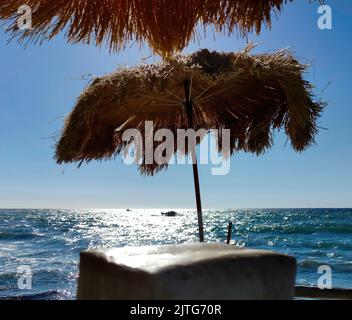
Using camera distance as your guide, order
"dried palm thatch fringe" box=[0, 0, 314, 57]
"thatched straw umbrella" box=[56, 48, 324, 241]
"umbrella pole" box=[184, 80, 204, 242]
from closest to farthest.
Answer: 1. "dried palm thatch fringe" box=[0, 0, 314, 57]
2. "thatched straw umbrella" box=[56, 48, 324, 241]
3. "umbrella pole" box=[184, 80, 204, 242]

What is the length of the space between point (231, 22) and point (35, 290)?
30.7 feet

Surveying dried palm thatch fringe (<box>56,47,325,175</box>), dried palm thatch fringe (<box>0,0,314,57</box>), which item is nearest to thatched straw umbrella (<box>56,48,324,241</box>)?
dried palm thatch fringe (<box>56,47,325,175</box>)

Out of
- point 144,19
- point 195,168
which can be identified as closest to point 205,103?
point 195,168

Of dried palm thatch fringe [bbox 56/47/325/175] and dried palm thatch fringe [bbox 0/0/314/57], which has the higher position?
dried palm thatch fringe [bbox 0/0/314/57]

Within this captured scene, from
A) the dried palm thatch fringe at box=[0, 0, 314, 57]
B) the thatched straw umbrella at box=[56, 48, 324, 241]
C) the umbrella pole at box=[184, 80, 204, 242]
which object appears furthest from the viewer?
the umbrella pole at box=[184, 80, 204, 242]

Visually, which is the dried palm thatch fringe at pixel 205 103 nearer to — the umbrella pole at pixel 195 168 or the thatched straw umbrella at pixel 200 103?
the thatched straw umbrella at pixel 200 103

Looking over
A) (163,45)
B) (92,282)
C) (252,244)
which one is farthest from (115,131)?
(252,244)

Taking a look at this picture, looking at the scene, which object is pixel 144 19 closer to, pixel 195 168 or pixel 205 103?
pixel 195 168

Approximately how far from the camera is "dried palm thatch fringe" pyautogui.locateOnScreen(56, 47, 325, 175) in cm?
417

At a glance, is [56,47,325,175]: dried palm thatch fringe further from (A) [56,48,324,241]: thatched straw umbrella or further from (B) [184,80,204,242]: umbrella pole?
(B) [184,80,204,242]: umbrella pole

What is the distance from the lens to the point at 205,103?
17.6 ft

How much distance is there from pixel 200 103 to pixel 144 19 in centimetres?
225

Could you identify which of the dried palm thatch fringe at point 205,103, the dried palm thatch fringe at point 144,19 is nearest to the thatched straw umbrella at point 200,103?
the dried palm thatch fringe at point 205,103
